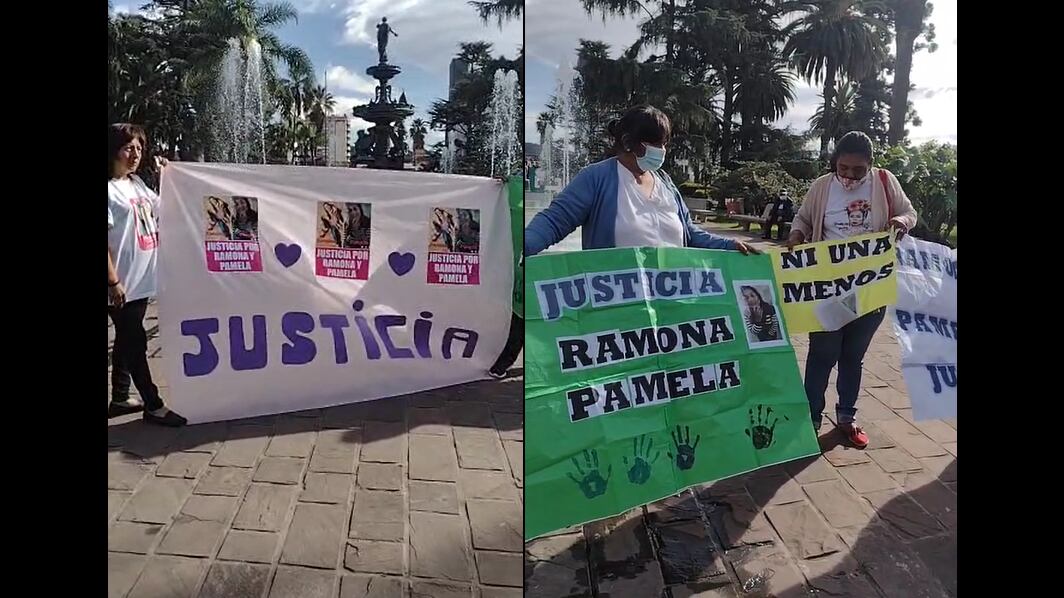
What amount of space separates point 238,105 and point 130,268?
61cm

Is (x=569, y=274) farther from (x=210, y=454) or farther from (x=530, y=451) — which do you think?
(x=210, y=454)

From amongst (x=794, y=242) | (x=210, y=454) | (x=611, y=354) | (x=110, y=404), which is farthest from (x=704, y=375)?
(x=110, y=404)

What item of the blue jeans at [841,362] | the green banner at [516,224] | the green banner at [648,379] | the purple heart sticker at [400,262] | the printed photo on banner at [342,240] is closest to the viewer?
the green banner at [648,379]

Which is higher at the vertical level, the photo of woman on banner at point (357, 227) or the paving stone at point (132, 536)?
the photo of woman on banner at point (357, 227)

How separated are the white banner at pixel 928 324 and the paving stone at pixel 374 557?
1685mm

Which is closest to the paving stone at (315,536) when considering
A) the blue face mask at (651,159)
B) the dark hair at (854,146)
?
the blue face mask at (651,159)

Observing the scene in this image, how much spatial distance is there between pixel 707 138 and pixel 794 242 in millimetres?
418

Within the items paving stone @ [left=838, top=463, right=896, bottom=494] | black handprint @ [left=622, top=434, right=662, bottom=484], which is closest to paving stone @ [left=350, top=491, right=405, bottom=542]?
black handprint @ [left=622, top=434, right=662, bottom=484]

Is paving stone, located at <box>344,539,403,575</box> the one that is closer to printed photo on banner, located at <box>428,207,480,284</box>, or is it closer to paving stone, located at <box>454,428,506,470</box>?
paving stone, located at <box>454,428,506,470</box>

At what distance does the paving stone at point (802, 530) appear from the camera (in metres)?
2.16

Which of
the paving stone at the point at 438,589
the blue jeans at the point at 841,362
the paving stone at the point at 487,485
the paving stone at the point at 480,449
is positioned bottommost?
the paving stone at the point at 438,589

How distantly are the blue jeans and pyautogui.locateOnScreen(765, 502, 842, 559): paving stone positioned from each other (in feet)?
0.92

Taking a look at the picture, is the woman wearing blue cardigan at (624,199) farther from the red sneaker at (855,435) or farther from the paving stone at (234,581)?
the paving stone at (234,581)

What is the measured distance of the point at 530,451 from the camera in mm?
1859
